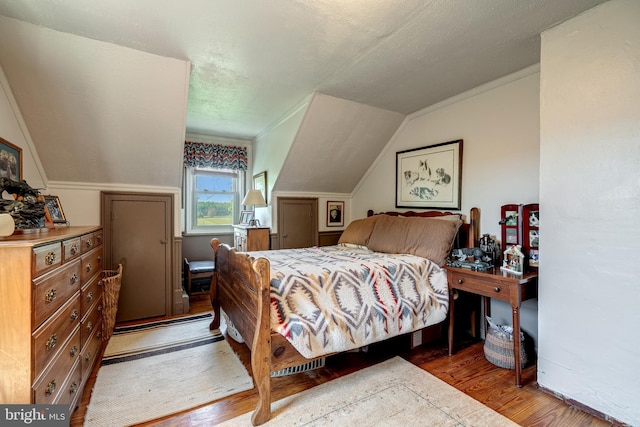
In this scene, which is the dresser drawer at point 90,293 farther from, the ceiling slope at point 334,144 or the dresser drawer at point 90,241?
the ceiling slope at point 334,144

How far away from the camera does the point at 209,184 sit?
15.2 ft

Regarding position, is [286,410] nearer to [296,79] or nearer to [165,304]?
[165,304]

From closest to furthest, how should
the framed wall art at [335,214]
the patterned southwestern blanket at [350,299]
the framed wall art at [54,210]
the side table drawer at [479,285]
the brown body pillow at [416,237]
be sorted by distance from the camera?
the patterned southwestern blanket at [350,299], the side table drawer at [479,285], the framed wall art at [54,210], the brown body pillow at [416,237], the framed wall art at [335,214]

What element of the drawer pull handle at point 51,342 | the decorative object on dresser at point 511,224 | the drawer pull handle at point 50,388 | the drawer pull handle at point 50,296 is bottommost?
the drawer pull handle at point 50,388

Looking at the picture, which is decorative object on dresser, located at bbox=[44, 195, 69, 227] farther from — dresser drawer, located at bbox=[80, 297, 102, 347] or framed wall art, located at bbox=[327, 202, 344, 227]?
framed wall art, located at bbox=[327, 202, 344, 227]

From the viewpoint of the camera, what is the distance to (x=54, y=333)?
143 centimetres

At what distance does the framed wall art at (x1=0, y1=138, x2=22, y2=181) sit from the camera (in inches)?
78.2

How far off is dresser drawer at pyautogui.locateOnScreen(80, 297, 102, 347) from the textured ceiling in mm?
1950

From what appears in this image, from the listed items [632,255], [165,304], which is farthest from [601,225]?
[165,304]

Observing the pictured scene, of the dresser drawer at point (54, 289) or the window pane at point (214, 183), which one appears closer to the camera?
the dresser drawer at point (54, 289)

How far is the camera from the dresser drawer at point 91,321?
6.25 feet

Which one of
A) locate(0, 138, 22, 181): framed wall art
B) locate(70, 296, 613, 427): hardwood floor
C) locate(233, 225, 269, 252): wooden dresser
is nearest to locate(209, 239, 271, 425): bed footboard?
locate(70, 296, 613, 427): hardwood floor

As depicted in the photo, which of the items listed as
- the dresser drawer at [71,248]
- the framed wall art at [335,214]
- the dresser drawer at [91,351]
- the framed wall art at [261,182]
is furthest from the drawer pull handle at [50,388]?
the framed wall art at [335,214]

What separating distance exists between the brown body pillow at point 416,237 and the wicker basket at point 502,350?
662 millimetres
